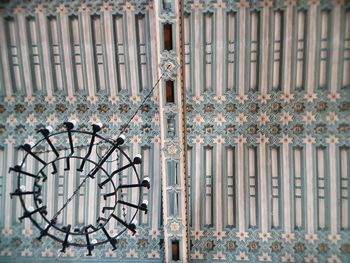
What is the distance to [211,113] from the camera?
743cm

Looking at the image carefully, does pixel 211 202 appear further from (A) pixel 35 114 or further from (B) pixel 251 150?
(A) pixel 35 114

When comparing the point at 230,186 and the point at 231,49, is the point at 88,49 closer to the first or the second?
the point at 231,49

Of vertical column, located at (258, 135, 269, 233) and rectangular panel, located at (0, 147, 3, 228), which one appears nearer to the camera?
vertical column, located at (258, 135, 269, 233)

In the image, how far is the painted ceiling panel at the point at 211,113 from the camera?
7074 mm

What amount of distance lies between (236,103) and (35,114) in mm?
3493

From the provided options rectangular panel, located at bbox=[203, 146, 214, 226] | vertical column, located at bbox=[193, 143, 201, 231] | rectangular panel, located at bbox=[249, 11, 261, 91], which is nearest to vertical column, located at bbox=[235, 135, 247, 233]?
rectangular panel, located at bbox=[203, 146, 214, 226]

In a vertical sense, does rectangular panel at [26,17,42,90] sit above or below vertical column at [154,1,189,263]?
above

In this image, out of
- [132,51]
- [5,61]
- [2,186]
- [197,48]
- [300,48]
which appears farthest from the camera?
[2,186]

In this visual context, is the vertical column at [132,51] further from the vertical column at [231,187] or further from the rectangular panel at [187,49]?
the vertical column at [231,187]

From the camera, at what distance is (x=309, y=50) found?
703cm

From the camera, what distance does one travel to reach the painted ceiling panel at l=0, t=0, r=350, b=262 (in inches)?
279

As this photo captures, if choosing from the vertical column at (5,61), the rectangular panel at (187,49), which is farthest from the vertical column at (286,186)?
the vertical column at (5,61)

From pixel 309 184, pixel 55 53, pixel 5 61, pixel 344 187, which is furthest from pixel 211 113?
pixel 5 61

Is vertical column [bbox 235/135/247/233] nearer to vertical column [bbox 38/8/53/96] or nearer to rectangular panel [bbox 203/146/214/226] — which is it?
rectangular panel [bbox 203/146/214/226]
